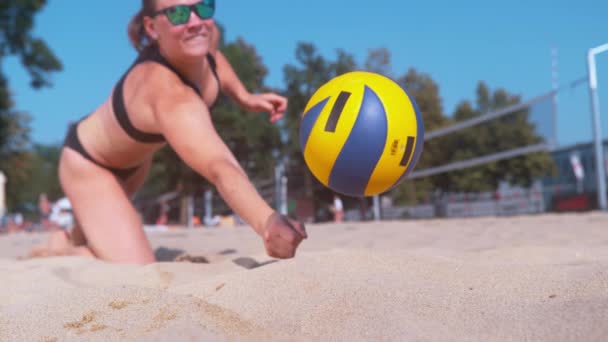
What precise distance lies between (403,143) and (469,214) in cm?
1592

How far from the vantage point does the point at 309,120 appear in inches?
91.9

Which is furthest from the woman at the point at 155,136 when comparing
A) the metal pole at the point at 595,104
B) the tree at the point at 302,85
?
the tree at the point at 302,85

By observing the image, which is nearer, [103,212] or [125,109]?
[125,109]

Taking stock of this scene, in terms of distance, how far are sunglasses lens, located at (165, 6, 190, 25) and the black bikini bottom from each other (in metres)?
1.17

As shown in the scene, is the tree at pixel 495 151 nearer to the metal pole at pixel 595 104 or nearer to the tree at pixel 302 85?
the tree at pixel 302 85

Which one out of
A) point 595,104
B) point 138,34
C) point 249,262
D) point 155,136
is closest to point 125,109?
point 155,136

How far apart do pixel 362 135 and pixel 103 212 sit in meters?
1.95

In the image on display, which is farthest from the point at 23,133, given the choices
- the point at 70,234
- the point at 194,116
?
the point at 194,116

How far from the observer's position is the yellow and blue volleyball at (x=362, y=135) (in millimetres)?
2188

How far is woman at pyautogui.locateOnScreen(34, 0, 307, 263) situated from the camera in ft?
7.29

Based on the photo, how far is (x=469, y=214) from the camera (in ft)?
57.1

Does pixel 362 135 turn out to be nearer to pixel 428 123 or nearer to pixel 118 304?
pixel 118 304

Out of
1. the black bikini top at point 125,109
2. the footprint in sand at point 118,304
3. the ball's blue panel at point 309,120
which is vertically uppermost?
the black bikini top at point 125,109

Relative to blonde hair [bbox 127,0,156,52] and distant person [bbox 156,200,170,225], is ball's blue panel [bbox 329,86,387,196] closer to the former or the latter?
blonde hair [bbox 127,0,156,52]
